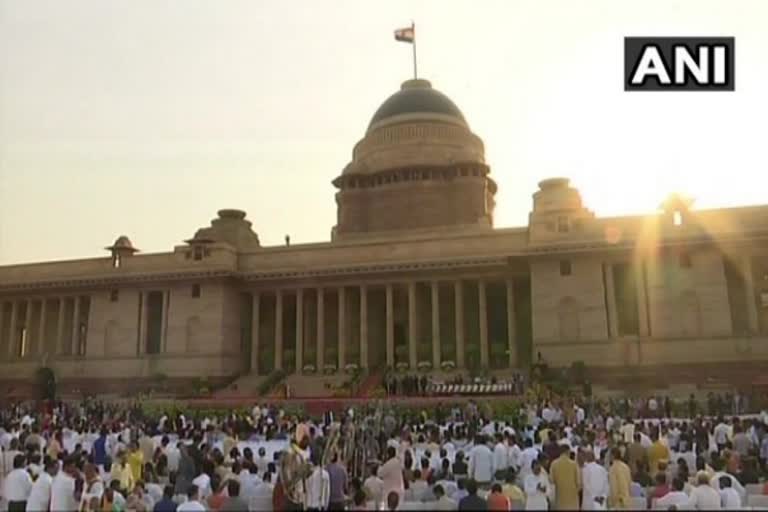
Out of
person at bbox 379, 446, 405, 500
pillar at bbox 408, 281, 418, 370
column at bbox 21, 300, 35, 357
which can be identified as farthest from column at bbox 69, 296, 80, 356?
person at bbox 379, 446, 405, 500

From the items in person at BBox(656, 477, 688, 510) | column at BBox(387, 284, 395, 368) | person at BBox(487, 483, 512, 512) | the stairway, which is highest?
column at BBox(387, 284, 395, 368)

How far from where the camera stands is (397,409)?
27906 mm

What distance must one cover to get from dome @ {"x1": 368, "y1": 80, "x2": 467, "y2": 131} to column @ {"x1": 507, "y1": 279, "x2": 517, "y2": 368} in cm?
2094

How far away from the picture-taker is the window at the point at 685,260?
3706 cm

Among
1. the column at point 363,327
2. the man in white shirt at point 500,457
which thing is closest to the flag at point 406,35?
the column at point 363,327

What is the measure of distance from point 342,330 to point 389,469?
99.5 feet

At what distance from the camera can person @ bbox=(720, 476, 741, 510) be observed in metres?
9.70

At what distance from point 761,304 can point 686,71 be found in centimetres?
3122

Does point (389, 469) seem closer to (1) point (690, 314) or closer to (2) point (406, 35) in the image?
(1) point (690, 314)

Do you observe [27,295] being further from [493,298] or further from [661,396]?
[661,396]

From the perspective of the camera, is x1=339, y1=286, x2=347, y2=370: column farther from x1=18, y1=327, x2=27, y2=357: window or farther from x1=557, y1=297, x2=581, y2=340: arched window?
x1=18, y1=327, x2=27, y2=357: window

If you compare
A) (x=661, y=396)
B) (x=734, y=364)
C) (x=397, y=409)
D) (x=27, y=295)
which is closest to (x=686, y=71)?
(x=397, y=409)

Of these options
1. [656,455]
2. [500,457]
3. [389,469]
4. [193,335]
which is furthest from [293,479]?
[193,335]

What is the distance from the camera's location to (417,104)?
57562 millimetres
